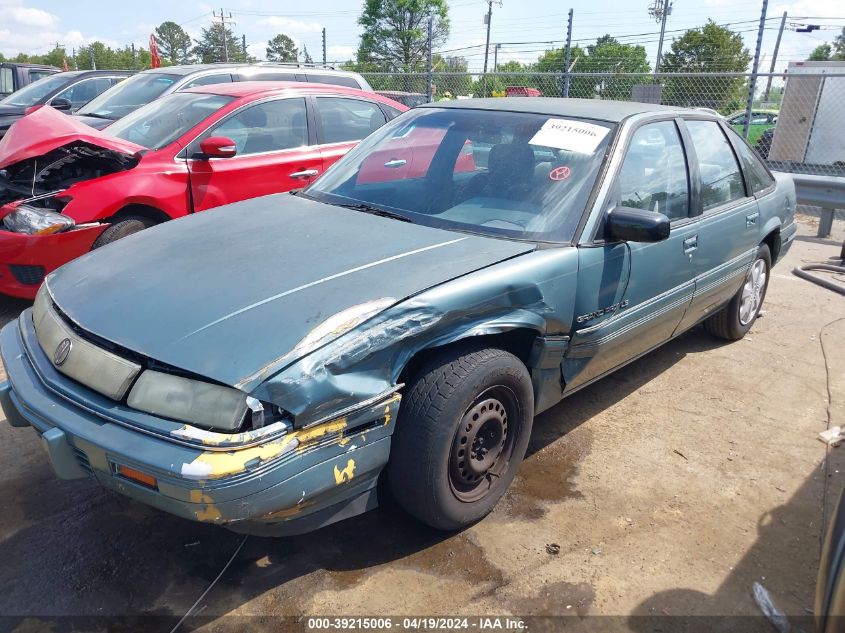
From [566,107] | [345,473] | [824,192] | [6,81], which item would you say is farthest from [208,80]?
[6,81]

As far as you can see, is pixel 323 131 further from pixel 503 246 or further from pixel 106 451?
pixel 106 451

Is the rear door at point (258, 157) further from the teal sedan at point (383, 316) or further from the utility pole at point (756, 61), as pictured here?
the utility pole at point (756, 61)

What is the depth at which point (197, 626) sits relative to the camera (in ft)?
7.21

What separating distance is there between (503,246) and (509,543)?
1212mm

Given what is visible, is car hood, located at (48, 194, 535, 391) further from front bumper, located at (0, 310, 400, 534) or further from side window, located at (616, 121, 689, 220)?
side window, located at (616, 121, 689, 220)

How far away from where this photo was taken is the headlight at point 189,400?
6.38 feet

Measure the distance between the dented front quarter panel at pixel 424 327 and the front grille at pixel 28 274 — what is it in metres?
3.46

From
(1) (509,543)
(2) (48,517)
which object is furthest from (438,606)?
(2) (48,517)

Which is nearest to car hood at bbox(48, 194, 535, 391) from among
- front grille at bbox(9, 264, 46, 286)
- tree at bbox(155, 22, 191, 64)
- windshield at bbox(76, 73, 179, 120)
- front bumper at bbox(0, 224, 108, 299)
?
front bumper at bbox(0, 224, 108, 299)

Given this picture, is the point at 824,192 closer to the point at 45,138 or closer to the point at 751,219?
the point at 751,219

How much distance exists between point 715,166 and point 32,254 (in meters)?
4.51

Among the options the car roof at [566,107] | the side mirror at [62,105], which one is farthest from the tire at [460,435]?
the side mirror at [62,105]

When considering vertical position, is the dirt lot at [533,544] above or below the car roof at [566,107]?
below

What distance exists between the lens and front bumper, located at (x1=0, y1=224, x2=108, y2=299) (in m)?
4.51
